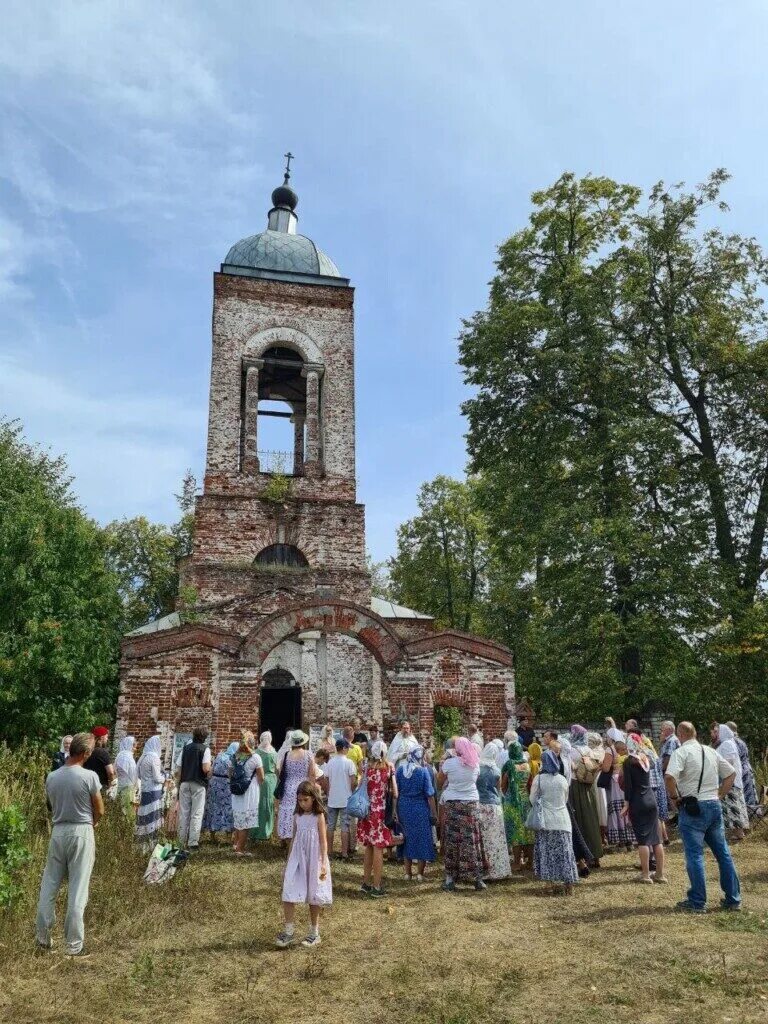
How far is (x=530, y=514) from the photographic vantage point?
59.7 feet

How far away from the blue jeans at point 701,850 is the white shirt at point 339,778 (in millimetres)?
4231

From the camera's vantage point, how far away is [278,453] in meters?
21.2

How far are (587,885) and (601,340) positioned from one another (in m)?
13.1

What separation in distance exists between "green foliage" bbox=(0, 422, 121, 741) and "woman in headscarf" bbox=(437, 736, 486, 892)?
11.1 metres

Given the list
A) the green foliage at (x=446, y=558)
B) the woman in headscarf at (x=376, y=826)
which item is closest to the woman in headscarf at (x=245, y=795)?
A: the woman in headscarf at (x=376, y=826)

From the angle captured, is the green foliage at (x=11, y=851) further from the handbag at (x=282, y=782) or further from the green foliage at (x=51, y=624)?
the green foliage at (x=51, y=624)

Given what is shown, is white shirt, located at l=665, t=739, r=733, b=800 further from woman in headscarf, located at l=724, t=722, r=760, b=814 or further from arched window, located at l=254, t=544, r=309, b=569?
arched window, located at l=254, t=544, r=309, b=569

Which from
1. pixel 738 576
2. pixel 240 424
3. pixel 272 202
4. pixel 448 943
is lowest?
pixel 448 943

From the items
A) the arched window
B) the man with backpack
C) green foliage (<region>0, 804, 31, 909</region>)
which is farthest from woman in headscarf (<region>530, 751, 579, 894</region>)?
the arched window

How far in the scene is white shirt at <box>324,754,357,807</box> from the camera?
9680 mm

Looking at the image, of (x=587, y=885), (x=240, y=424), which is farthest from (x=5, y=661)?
(x=587, y=885)

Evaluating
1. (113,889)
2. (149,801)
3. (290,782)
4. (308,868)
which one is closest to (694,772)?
(308,868)

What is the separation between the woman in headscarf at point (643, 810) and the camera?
7.93 meters

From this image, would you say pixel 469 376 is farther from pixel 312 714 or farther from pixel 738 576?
pixel 312 714
